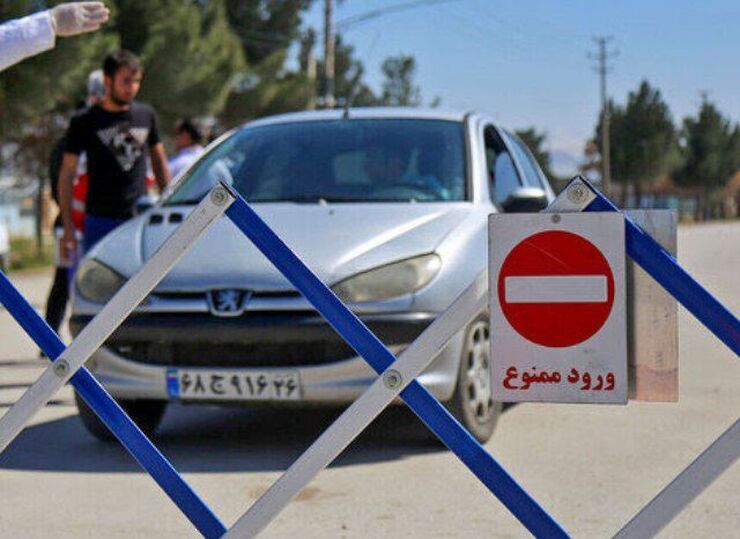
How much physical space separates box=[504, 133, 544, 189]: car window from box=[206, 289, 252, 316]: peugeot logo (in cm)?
229

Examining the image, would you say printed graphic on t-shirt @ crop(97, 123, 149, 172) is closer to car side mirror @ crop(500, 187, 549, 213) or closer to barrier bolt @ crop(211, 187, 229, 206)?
car side mirror @ crop(500, 187, 549, 213)

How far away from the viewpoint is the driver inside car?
260 inches

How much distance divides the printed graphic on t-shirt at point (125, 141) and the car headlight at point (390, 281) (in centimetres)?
266

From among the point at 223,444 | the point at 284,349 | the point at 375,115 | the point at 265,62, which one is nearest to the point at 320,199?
the point at 375,115

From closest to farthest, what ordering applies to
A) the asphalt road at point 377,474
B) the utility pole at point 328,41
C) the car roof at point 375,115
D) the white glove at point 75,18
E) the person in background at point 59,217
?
the white glove at point 75,18 < the asphalt road at point 377,474 < the car roof at point 375,115 < the person in background at point 59,217 < the utility pole at point 328,41

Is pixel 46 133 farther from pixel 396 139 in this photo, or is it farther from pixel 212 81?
pixel 396 139

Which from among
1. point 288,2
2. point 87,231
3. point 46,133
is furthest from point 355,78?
point 87,231

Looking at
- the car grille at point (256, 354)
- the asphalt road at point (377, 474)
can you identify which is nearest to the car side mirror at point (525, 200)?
the asphalt road at point (377, 474)

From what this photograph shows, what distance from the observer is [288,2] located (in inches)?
1971

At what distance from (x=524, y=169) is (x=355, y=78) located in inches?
3165

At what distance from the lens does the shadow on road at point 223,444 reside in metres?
5.80

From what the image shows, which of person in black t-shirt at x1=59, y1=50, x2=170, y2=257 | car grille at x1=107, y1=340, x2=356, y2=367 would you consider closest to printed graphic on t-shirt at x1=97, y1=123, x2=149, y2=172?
A: person in black t-shirt at x1=59, y1=50, x2=170, y2=257

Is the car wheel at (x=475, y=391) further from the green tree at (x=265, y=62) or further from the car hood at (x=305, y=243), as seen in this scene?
the green tree at (x=265, y=62)

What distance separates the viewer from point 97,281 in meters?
6.15
